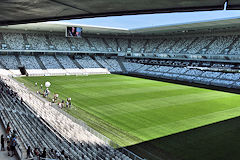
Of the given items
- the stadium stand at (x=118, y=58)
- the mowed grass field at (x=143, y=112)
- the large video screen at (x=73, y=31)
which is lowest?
the mowed grass field at (x=143, y=112)

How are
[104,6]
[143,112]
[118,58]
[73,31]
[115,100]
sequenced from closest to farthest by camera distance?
[104,6], [143,112], [115,100], [73,31], [118,58]

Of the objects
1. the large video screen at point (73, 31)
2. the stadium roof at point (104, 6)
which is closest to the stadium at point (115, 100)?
the stadium roof at point (104, 6)

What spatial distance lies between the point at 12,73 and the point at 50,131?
132ft

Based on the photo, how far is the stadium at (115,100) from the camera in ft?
25.7

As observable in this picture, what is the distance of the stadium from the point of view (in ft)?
25.7

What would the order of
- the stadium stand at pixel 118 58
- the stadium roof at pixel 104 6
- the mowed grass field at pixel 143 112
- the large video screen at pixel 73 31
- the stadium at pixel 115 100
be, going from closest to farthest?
the stadium roof at pixel 104 6
the stadium at pixel 115 100
the mowed grass field at pixel 143 112
the stadium stand at pixel 118 58
the large video screen at pixel 73 31

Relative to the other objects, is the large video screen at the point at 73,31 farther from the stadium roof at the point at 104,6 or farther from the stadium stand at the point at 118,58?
the stadium roof at the point at 104,6

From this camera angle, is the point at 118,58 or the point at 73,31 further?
the point at 118,58

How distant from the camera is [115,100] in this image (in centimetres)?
2797

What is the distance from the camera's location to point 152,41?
7200 cm

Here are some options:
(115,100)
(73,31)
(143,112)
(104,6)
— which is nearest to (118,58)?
(73,31)

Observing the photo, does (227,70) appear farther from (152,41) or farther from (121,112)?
(121,112)

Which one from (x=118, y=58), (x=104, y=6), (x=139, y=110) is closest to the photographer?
(x=104, y=6)

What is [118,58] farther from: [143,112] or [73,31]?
[143,112]
